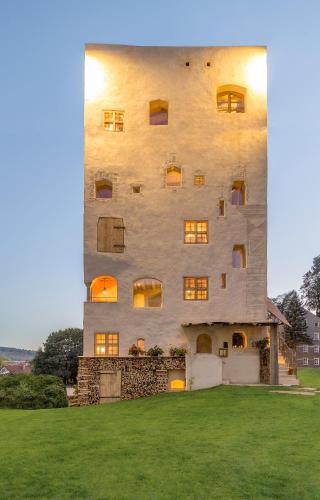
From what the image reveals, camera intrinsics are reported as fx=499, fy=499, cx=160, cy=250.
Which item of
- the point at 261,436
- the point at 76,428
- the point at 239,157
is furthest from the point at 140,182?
the point at 261,436

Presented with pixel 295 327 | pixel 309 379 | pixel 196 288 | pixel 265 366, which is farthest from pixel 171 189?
pixel 295 327

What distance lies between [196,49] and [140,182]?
10342 millimetres

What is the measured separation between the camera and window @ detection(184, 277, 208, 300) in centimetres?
3291

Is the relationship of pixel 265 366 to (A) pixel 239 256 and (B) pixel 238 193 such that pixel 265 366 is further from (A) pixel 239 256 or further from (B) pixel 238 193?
(B) pixel 238 193

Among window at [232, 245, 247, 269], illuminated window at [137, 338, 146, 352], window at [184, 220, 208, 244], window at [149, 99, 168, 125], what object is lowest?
illuminated window at [137, 338, 146, 352]

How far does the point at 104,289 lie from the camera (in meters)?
35.3

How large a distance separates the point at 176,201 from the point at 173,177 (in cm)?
202

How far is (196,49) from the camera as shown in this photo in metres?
35.1

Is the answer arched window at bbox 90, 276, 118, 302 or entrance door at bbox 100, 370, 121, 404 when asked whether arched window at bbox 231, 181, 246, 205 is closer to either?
arched window at bbox 90, 276, 118, 302

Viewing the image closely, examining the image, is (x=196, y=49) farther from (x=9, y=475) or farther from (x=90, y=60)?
(x=9, y=475)

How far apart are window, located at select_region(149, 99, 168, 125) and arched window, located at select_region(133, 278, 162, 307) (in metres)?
11.3

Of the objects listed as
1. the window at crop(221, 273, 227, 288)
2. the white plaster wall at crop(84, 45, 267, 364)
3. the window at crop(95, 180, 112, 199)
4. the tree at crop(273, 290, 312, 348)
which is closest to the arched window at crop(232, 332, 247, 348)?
the white plaster wall at crop(84, 45, 267, 364)

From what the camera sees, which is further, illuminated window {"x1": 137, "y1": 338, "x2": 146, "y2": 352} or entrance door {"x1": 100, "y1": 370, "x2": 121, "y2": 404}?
illuminated window {"x1": 137, "y1": 338, "x2": 146, "y2": 352}

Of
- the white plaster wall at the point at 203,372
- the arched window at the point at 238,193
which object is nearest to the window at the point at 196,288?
the white plaster wall at the point at 203,372
